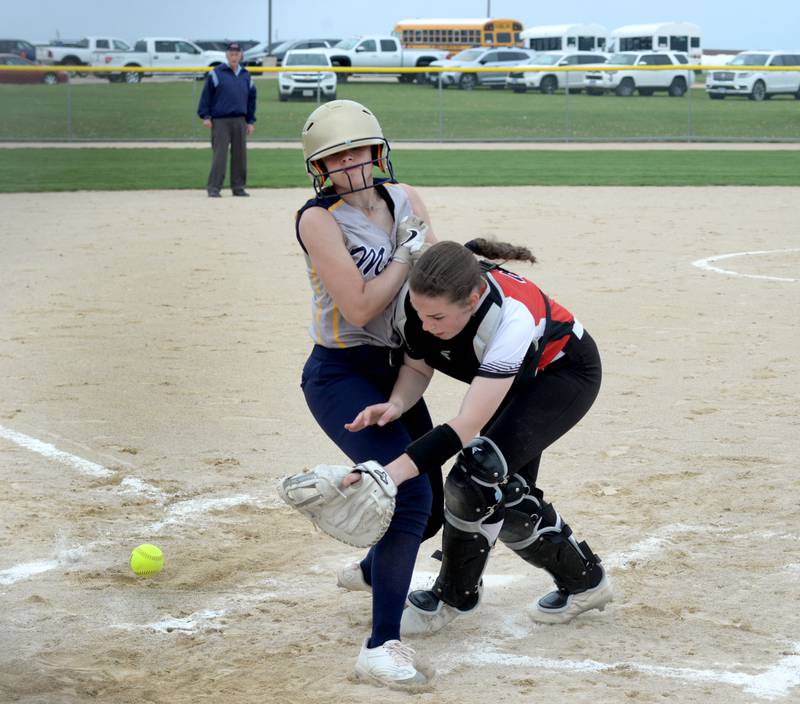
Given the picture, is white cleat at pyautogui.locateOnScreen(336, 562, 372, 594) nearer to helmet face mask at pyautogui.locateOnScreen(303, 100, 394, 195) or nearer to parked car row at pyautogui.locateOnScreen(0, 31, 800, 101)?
helmet face mask at pyautogui.locateOnScreen(303, 100, 394, 195)

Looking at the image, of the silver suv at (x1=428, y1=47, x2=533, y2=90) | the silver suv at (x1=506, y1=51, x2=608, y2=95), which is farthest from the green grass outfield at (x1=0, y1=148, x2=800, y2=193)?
the silver suv at (x1=428, y1=47, x2=533, y2=90)

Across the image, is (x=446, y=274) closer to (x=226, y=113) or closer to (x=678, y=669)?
(x=678, y=669)

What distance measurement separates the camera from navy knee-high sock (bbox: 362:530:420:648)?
128 inches

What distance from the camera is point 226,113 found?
1510 cm

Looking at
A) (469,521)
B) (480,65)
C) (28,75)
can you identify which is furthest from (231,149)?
(480,65)

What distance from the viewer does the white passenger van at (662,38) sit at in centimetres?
4866

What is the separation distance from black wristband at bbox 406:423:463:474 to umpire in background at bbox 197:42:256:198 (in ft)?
40.9

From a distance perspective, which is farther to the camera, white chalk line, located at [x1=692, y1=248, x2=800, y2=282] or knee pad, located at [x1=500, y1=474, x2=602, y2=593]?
white chalk line, located at [x1=692, y1=248, x2=800, y2=282]

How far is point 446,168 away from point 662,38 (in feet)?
108

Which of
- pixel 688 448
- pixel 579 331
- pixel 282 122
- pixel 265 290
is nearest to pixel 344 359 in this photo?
pixel 579 331

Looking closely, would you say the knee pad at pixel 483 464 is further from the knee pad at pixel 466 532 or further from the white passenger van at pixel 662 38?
the white passenger van at pixel 662 38

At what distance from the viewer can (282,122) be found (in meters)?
26.3

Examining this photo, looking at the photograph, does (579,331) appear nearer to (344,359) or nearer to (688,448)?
A: (344,359)

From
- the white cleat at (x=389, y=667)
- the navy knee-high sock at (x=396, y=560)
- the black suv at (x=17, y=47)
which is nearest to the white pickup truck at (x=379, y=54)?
the navy knee-high sock at (x=396, y=560)
